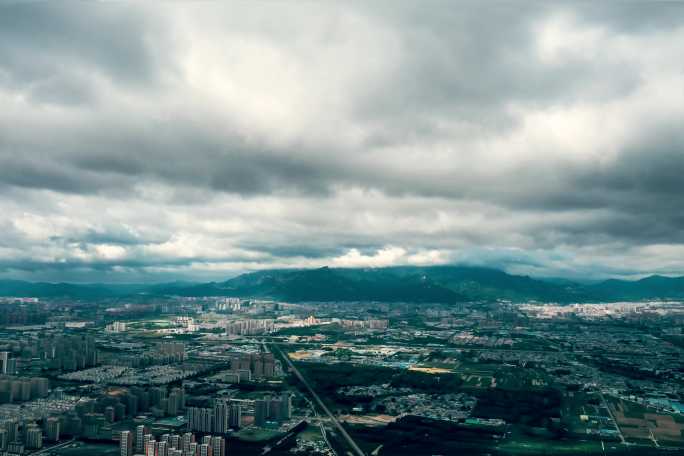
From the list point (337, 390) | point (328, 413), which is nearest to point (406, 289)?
point (337, 390)

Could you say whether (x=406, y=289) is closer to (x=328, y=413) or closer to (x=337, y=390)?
(x=337, y=390)

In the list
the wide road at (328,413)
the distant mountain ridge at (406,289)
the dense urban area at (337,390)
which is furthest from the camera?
the distant mountain ridge at (406,289)

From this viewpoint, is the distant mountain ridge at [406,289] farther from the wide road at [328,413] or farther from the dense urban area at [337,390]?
the wide road at [328,413]

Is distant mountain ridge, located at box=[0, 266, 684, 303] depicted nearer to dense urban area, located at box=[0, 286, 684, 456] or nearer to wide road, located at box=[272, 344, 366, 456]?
dense urban area, located at box=[0, 286, 684, 456]

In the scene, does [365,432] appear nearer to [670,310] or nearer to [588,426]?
[588,426]

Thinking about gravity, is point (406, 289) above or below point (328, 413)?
above

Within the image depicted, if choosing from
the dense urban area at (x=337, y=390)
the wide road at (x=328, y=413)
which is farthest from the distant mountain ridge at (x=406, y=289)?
the wide road at (x=328, y=413)
